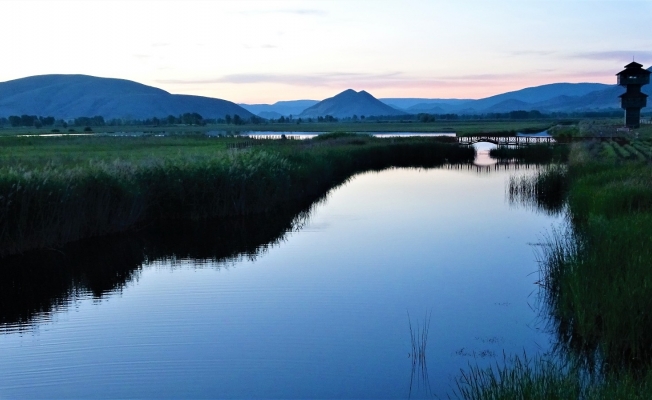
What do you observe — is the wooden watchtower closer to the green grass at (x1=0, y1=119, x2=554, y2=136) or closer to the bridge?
the bridge

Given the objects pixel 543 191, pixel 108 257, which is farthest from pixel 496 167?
pixel 108 257

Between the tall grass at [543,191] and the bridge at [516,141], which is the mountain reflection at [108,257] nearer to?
the tall grass at [543,191]

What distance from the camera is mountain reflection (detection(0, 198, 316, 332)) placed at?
529 inches

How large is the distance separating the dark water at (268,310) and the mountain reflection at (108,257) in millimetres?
54

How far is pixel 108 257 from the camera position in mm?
17016

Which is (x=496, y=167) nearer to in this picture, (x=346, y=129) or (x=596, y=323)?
(x=596, y=323)

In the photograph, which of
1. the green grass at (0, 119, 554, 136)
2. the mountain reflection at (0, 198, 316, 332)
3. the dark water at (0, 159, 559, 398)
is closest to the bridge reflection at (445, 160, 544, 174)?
the dark water at (0, 159, 559, 398)

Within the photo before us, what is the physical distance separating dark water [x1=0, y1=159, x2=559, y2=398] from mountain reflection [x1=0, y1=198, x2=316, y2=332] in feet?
0.18

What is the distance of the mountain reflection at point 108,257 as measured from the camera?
13.4m

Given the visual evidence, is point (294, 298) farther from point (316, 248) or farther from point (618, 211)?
point (618, 211)

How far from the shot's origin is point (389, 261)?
Result: 1664cm

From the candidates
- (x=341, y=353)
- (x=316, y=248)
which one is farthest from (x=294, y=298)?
(x=316, y=248)

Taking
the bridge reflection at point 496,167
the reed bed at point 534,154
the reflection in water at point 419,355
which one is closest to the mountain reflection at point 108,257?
the reflection in water at point 419,355

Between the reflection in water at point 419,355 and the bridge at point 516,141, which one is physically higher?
the bridge at point 516,141
